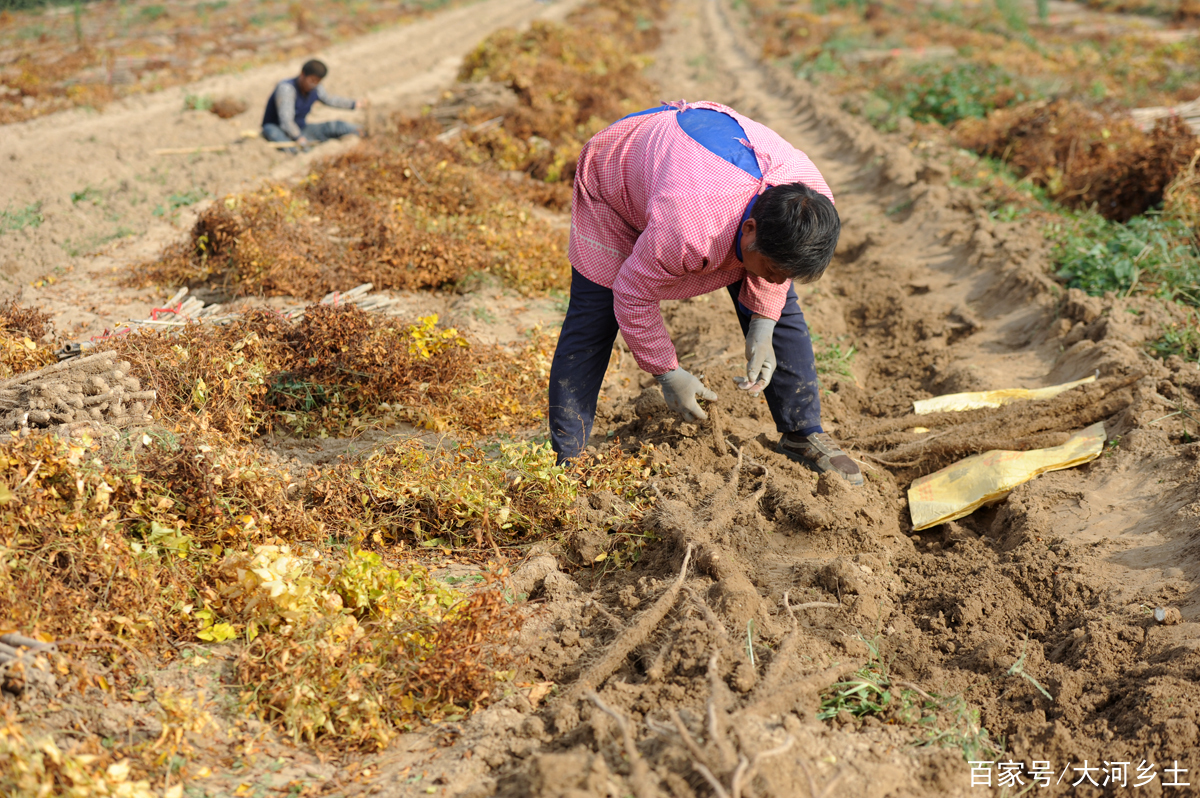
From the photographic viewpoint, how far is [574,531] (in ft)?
11.2

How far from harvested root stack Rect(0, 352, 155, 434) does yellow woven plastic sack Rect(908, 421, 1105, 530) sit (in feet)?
11.3

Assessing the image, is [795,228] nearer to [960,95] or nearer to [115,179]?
[115,179]

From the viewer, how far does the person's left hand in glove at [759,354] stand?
11.0 ft

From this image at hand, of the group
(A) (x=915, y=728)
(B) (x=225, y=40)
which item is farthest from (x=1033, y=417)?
(B) (x=225, y=40)

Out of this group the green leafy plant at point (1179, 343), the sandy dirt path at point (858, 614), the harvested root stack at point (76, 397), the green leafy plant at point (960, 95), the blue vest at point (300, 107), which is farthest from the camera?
the green leafy plant at point (960, 95)

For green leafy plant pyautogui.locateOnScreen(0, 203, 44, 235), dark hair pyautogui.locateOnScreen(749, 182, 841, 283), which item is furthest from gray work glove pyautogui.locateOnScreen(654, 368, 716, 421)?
green leafy plant pyautogui.locateOnScreen(0, 203, 44, 235)

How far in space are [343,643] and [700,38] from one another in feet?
76.5

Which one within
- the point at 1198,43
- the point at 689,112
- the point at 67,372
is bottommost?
the point at 1198,43

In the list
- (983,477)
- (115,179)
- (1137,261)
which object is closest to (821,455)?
(983,477)

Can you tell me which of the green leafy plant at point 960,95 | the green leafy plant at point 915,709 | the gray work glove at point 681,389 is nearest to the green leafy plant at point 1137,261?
the gray work glove at point 681,389

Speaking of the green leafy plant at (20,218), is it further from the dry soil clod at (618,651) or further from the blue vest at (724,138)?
the dry soil clod at (618,651)

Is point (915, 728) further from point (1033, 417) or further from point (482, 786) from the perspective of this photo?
point (1033, 417)

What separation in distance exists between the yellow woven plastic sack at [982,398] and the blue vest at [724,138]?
208 centimetres

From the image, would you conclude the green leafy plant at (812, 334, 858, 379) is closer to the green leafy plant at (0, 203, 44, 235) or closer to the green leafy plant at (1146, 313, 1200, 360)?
the green leafy plant at (1146, 313, 1200, 360)
